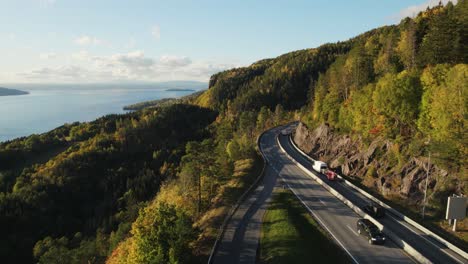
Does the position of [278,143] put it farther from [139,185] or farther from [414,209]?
[139,185]

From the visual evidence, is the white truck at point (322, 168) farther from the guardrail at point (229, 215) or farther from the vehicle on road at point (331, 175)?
the guardrail at point (229, 215)

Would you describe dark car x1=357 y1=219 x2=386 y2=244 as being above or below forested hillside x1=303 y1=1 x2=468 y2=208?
below

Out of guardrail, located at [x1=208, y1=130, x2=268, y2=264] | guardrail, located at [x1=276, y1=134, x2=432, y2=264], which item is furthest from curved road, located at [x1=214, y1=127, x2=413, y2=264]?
guardrail, located at [x1=276, y1=134, x2=432, y2=264]

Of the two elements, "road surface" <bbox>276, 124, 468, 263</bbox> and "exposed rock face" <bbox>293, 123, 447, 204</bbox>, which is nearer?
"road surface" <bbox>276, 124, 468, 263</bbox>

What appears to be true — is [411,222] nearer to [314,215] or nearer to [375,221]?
[375,221]

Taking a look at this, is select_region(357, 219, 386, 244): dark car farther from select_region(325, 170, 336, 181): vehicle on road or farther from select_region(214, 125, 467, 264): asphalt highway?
select_region(325, 170, 336, 181): vehicle on road

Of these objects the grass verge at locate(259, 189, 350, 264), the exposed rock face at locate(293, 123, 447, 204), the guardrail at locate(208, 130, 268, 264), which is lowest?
the guardrail at locate(208, 130, 268, 264)

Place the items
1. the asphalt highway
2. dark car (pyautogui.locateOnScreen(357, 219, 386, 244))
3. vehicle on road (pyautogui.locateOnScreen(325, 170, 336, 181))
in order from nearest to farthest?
the asphalt highway < dark car (pyautogui.locateOnScreen(357, 219, 386, 244)) < vehicle on road (pyautogui.locateOnScreen(325, 170, 336, 181))

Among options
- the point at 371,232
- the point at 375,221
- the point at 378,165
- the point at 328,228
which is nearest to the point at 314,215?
the point at 328,228
